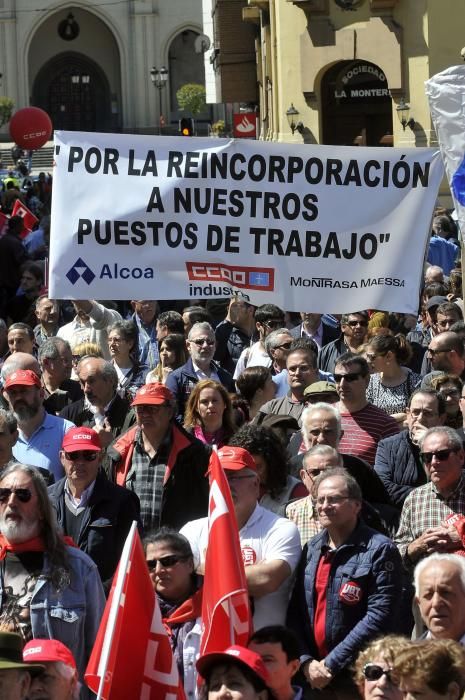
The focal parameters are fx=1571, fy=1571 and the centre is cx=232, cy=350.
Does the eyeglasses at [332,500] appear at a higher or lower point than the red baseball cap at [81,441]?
lower

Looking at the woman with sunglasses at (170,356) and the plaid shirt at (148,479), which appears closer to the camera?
the plaid shirt at (148,479)

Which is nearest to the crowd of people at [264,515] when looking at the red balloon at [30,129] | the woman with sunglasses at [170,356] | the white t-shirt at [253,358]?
the woman with sunglasses at [170,356]

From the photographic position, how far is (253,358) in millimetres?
11383

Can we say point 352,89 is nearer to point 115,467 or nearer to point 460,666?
point 115,467

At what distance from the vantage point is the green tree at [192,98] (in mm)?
69062

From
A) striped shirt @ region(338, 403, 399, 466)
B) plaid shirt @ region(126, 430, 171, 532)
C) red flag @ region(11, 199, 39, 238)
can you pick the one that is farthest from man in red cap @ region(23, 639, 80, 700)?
red flag @ region(11, 199, 39, 238)

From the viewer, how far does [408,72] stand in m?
27.1

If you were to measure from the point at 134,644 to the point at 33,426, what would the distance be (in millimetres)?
3162

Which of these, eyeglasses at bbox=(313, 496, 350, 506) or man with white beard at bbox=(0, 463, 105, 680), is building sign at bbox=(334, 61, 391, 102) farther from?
man with white beard at bbox=(0, 463, 105, 680)

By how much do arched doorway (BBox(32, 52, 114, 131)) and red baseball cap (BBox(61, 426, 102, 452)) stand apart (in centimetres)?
7005

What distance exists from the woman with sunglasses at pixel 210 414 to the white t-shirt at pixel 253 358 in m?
2.36

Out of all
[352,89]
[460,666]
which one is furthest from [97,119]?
[460,666]

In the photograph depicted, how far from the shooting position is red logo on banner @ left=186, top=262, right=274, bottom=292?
369 inches

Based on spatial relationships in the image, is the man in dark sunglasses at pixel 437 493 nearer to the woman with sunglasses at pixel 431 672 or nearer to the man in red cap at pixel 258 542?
the man in red cap at pixel 258 542
